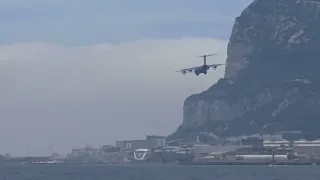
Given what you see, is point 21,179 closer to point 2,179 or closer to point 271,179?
point 2,179

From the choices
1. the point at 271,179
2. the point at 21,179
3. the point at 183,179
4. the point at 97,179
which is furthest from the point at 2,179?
the point at 271,179

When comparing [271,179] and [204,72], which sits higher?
[204,72]

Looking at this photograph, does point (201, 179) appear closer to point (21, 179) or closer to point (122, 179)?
point (122, 179)

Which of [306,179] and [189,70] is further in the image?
[306,179]

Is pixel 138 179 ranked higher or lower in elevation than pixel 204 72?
lower

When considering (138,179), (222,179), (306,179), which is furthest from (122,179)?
(306,179)

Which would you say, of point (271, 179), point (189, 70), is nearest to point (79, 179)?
point (271, 179)

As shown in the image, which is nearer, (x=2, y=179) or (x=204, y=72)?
(x=204, y=72)

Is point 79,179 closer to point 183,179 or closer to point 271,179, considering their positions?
point 183,179
